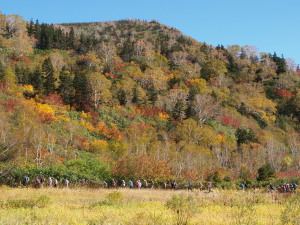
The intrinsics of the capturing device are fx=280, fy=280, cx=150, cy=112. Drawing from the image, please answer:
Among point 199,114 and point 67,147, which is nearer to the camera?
point 67,147

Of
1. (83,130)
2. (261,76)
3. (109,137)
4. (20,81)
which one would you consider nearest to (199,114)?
(109,137)

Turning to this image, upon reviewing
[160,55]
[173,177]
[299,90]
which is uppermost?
[160,55]

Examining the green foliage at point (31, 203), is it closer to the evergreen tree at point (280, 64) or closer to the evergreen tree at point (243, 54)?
the evergreen tree at point (280, 64)

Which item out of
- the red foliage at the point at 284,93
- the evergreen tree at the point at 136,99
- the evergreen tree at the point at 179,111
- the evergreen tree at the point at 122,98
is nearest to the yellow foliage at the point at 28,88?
the evergreen tree at the point at 122,98

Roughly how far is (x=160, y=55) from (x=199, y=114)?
4502cm

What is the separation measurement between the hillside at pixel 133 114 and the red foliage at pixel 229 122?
272mm

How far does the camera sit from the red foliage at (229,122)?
2726 inches

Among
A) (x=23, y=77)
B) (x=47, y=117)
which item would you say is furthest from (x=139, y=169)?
(x=23, y=77)

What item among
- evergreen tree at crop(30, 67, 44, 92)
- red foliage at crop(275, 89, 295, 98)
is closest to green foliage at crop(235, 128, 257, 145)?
red foliage at crop(275, 89, 295, 98)

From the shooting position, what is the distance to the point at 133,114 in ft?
195

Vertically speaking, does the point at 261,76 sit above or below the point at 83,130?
above

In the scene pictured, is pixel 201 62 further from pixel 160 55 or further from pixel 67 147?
pixel 67 147

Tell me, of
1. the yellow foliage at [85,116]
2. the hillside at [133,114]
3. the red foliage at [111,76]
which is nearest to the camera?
the hillside at [133,114]

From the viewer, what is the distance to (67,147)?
41688 millimetres
